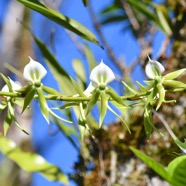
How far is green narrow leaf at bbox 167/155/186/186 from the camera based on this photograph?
1.87ft

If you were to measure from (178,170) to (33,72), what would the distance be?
0.19 m

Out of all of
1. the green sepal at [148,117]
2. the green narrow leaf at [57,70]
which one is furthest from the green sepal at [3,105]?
the green narrow leaf at [57,70]

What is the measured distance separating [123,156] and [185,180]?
0.54 m

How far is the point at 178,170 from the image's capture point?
58 cm

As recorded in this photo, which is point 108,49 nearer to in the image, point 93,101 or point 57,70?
point 57,70

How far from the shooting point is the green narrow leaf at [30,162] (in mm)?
1117

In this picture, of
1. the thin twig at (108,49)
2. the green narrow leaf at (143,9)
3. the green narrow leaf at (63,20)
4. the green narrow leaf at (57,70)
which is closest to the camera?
the green narrow leaf at (63,20)

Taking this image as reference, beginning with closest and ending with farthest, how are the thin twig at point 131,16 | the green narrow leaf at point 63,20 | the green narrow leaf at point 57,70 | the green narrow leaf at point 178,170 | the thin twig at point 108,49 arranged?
the green narrow leaf at point 178,170
the green narrow leaf at point 63,20
the green narrow leaf at point 57,70
the thin twig at point 108,49
the thin twig at point 131,16

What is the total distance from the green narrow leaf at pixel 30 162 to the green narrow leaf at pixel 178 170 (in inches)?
22.4

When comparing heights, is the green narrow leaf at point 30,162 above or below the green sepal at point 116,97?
above

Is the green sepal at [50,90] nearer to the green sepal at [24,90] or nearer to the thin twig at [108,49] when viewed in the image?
the green sepal at [24,90]

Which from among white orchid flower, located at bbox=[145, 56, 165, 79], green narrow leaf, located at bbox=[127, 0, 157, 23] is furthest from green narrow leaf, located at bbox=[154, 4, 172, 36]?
white orchid flower, located at bbox=[145, 56, 165, 79]

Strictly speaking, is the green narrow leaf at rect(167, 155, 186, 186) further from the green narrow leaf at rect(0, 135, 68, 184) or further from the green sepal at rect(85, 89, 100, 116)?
the green narrow leaf at rect(0, 135, 68, 184)

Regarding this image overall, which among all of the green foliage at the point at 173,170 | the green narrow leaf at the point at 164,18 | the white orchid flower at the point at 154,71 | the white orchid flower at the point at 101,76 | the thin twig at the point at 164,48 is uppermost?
the green narrow leaf at the point at 164,18
